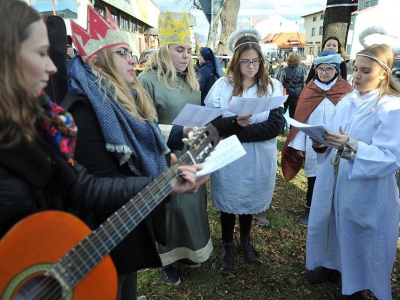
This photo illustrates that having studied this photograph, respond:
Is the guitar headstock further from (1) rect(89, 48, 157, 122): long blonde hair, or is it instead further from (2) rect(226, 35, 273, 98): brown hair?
(2) rect(226, 35, 273, 98): brown hair

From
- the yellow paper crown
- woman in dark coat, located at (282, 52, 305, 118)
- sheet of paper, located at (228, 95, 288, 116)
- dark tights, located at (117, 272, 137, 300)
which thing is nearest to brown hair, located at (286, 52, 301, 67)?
woman in dark coat, located at (282, 52, 305, 118)

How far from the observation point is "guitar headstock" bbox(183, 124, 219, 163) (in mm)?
1465

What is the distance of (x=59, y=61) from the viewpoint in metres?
1.67

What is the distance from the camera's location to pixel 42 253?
3.34ft

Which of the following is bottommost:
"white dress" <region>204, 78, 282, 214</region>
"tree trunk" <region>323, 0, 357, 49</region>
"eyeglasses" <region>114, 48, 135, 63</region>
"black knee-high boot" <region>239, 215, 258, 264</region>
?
"black knee-high boot" <region>239, 215, 258, 264</region>

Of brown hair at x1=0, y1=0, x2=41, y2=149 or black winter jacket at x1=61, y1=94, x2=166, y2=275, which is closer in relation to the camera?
brown hair at x1=0, y1=0, x2=41, y2=149

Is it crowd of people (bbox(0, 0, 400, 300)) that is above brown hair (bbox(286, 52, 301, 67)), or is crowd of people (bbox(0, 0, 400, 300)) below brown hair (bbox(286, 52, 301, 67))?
below

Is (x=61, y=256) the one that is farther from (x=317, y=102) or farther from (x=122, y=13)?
(x=122, y=13)

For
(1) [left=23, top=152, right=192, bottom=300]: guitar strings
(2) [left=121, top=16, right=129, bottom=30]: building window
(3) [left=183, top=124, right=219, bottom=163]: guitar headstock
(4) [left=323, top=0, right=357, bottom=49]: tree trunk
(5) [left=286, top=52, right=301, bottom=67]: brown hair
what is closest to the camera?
(1) [left=23, top=152, right=192, bottom=300]: guitar strings

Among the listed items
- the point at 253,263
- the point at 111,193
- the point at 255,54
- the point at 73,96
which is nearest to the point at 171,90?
the point at 255,54

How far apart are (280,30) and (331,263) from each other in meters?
68.9

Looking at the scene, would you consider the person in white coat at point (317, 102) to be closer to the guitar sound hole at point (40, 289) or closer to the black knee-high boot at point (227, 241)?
the black knee-high boot at point (227, 241)

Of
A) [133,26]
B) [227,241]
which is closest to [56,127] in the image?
[227,241]

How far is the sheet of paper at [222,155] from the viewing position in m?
1.40
